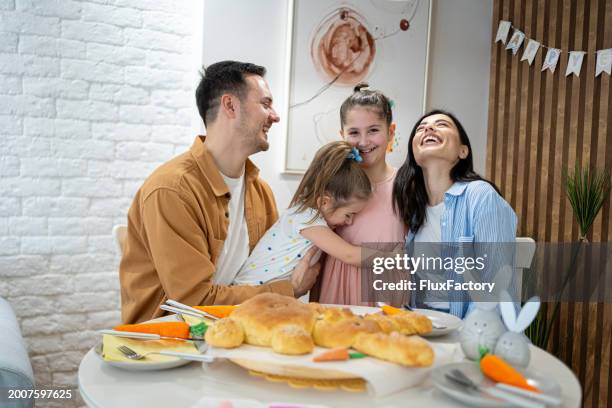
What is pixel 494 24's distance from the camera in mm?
4074

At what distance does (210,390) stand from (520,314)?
0.61 meters

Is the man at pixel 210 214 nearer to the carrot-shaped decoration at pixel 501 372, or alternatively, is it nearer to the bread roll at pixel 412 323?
the bread roll at pixel 412 323

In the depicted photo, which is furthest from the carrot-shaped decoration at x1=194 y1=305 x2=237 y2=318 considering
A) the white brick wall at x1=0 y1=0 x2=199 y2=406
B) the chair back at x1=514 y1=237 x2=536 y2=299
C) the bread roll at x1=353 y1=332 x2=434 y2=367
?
the white brick wall at x1=0 y1=0 x2=199 y2=406

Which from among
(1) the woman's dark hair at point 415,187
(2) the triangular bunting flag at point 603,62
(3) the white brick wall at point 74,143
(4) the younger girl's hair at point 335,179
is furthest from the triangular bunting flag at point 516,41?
(3) the white brick wall at point 74,143

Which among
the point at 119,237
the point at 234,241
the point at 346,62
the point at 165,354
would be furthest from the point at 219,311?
the point at 346,62

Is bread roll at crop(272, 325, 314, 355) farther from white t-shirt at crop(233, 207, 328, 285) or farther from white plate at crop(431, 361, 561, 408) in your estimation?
white t-shirt at crop(233, 207, 328, 285)

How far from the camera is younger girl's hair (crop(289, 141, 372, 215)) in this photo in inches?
94.3

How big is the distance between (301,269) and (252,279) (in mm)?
210

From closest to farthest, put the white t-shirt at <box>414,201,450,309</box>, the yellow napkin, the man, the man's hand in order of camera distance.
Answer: the yellow napkin, the man, the man's hand, the white t-shirt at <box>414,201,450,309</box>

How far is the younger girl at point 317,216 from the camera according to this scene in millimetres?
2352

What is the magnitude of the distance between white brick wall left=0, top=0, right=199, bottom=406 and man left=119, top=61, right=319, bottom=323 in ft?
3.49

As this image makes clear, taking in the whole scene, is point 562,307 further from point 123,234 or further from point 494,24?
point 123,234

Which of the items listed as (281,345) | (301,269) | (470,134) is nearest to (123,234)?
Answer: (301,269)

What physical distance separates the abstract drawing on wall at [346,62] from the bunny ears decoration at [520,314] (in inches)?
97.0
